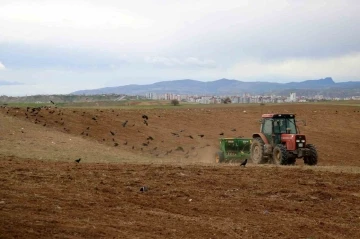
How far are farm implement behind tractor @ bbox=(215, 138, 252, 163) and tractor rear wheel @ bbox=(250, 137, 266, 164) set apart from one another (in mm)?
1365

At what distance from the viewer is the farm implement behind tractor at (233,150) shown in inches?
1002

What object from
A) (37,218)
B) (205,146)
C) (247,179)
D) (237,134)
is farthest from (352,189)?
(237,134)

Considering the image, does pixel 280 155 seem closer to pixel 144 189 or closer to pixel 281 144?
pixel 281 144

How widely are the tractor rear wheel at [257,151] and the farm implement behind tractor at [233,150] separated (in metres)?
1.36

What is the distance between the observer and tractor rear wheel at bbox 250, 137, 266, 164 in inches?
922

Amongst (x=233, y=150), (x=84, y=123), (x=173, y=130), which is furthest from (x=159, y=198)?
(x=173, y=130)

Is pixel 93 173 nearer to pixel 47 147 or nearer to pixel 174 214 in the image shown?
pixel 174 214

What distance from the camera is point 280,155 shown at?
72.9 feet

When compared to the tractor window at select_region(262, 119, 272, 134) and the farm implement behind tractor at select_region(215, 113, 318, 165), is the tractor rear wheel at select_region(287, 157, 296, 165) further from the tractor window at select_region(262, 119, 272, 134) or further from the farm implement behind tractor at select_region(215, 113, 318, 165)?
the tractor window at select_region(262, 119, 272, 134)

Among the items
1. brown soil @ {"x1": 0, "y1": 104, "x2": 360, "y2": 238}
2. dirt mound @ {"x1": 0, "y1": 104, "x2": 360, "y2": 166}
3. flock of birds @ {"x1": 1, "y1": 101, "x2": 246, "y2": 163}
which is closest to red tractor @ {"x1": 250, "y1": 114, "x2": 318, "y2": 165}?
brown soil @ {"x1": 0, "y1": 104, "x2": 360, "y2": 238}

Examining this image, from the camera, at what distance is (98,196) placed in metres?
13.2

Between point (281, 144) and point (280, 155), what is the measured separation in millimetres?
966

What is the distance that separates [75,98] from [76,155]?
100.0m

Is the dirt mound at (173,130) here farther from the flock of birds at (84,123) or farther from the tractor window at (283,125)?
the tractor window at (283,125)
